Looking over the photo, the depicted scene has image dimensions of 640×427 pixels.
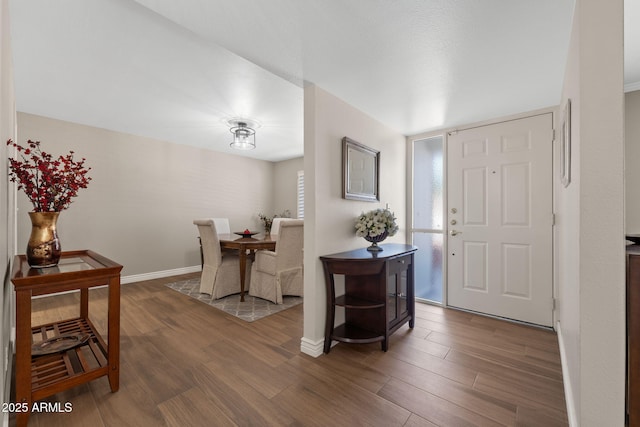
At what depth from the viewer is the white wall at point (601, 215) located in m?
1.09

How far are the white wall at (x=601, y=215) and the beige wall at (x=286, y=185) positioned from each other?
16.2 ft

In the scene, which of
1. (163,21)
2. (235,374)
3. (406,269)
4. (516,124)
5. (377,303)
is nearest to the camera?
(163,21)

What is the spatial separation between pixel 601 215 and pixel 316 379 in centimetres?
178

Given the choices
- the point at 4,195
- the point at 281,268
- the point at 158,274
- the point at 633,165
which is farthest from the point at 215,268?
the point at 633,165

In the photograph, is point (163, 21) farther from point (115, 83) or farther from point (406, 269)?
point (406, 269)

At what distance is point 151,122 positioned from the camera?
12.0 feet

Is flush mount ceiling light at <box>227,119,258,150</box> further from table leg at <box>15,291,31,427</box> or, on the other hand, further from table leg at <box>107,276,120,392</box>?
table leg at <box>15,291,31,427</box>

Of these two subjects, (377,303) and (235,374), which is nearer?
(235,374)

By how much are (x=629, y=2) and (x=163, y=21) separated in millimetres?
2713

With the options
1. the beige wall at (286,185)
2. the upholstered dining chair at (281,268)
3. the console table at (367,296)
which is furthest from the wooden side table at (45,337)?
the beige wall at (286,185)

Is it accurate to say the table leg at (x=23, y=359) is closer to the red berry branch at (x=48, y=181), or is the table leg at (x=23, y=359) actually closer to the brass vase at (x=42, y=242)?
the brass vase at (x=42, y=242)

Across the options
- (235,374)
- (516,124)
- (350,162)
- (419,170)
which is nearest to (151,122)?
(350,162)

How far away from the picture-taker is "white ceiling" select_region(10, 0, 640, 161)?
1.46 meters

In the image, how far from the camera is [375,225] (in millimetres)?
2459
